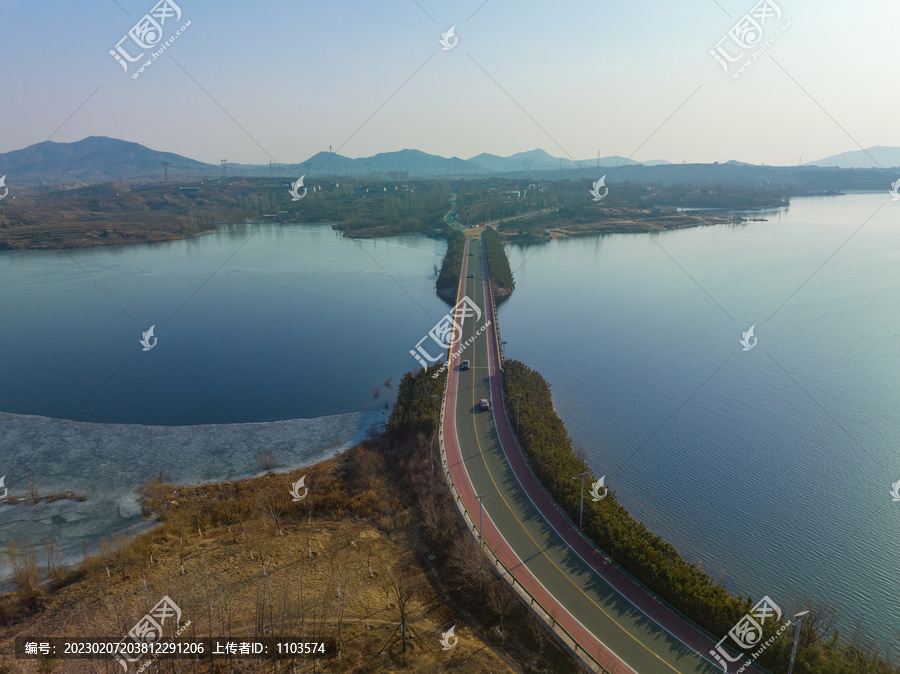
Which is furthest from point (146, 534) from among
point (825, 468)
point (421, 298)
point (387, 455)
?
point (421, 298)

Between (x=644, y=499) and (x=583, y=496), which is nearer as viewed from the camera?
(x=583, y=496)

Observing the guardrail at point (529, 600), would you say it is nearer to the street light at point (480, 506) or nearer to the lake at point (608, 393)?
the street light at point (480, 506)

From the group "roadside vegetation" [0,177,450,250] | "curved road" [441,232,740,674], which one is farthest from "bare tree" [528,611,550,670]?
"roadside vegetation" [0,177,450,250]

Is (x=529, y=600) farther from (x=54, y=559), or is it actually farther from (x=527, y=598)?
(x=54, y=559)

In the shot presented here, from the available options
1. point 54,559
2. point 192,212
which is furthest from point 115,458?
point 192,212

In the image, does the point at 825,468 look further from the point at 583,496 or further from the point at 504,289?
the point at 504,289

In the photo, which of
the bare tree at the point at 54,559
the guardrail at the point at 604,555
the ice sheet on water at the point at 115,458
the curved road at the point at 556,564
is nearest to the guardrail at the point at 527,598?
the curved road at the point at 556,564
